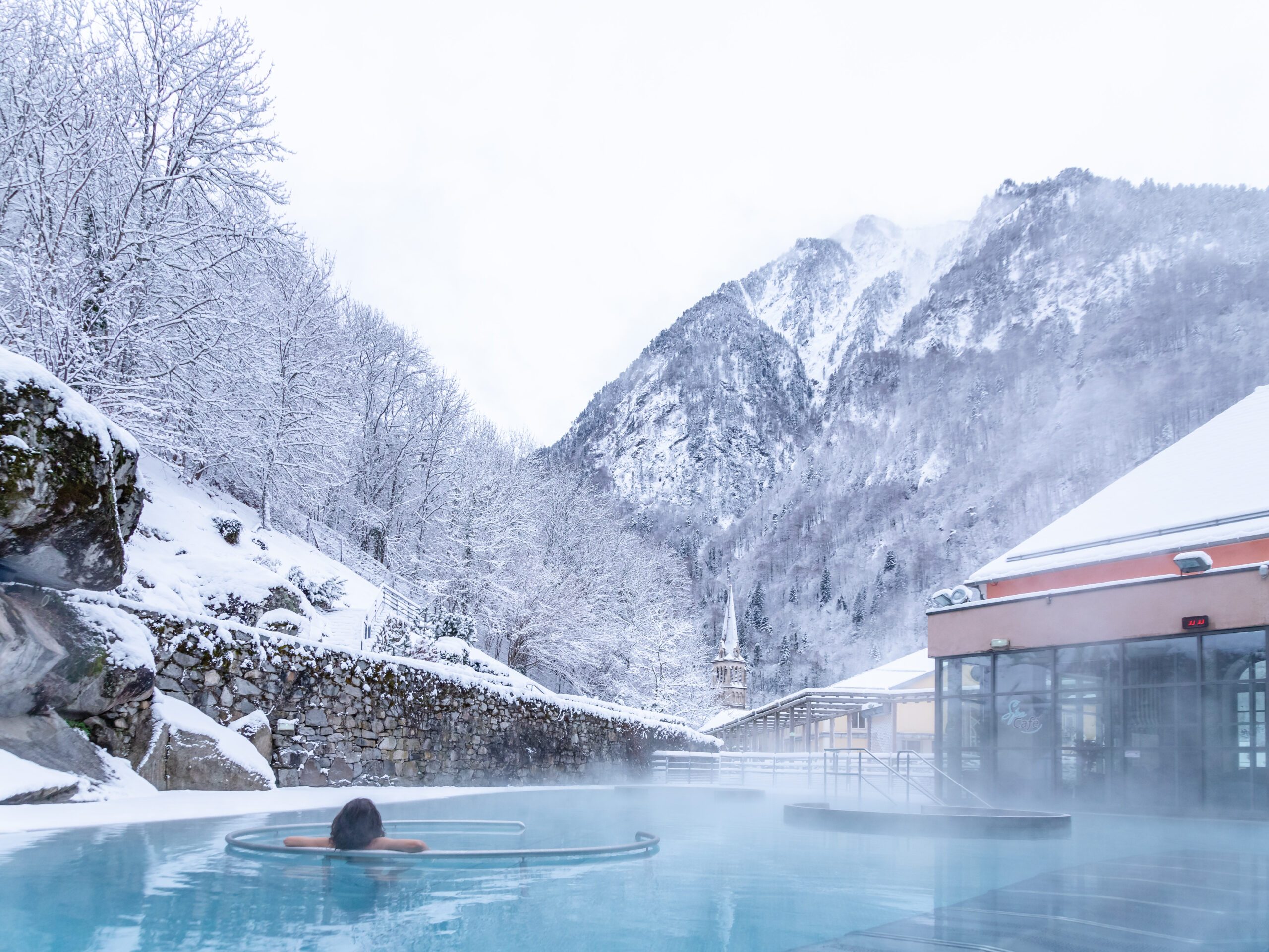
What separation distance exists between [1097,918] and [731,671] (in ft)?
243

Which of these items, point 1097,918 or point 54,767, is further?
point 54,767

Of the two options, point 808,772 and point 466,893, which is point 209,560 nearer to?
point 466,893

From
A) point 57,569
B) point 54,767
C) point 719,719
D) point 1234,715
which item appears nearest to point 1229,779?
point 1234,715

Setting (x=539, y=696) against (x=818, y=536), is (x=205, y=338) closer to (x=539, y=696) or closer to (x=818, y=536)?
(x=539, y=696)

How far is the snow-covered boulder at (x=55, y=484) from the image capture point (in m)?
8.62

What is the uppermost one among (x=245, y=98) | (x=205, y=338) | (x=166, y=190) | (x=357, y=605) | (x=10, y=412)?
(x=245, y=98)

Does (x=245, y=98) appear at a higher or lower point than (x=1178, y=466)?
higher

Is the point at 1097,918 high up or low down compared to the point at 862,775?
up

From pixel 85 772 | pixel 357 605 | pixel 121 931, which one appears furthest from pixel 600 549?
pixel 121 931

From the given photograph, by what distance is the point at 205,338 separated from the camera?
19938 millimetres

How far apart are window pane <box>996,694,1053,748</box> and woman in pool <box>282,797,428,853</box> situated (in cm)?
1515

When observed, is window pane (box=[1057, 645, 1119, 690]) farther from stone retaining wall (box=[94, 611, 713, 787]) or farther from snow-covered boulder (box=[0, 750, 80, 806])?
snow-covered boulder (box=[0, 750, 80, 806])

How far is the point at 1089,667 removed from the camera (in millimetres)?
17844

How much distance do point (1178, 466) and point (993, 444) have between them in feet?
427
